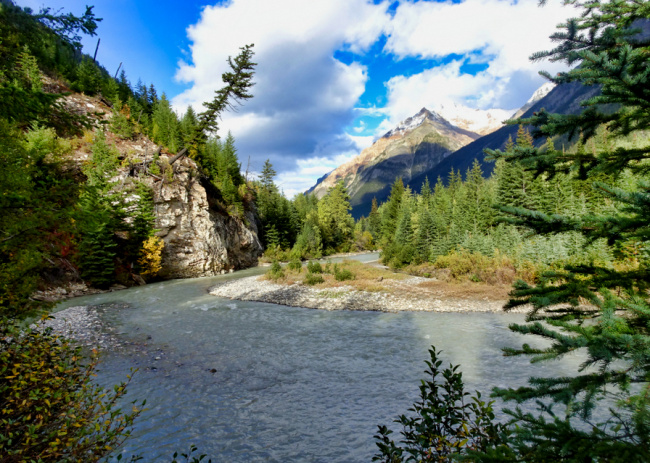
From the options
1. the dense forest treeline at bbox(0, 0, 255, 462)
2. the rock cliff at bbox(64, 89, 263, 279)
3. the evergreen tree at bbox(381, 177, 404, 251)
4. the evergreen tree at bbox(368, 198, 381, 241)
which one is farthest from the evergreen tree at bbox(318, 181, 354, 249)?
the rock cliff at bbox(64, 89, 263, 279)

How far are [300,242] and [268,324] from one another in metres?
40.5

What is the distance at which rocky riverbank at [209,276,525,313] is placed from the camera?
1720cm

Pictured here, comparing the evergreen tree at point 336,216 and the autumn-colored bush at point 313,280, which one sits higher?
the evergreen tree at point 336,216

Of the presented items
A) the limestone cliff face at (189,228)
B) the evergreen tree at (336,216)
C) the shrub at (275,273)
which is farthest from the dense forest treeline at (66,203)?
the evergreen tree at (336,216)

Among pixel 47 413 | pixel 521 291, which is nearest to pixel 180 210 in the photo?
pixel 47 413

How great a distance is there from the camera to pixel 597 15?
11.1 feet

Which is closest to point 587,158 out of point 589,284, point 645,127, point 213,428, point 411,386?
point 645,127

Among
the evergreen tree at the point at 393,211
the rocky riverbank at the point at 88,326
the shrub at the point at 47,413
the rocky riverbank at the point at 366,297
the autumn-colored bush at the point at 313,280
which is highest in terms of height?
the evergreen tree at the point at 393,211

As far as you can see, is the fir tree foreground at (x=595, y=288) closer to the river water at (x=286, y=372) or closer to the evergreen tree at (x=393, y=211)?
the river water at (x=286, y=372)

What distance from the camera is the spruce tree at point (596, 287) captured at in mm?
2096

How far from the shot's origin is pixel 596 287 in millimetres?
2889

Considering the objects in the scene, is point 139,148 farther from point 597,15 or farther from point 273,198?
point 597,15

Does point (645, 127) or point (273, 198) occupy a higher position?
point (273, 198)

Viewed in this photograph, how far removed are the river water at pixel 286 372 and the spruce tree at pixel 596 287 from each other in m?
4.38
